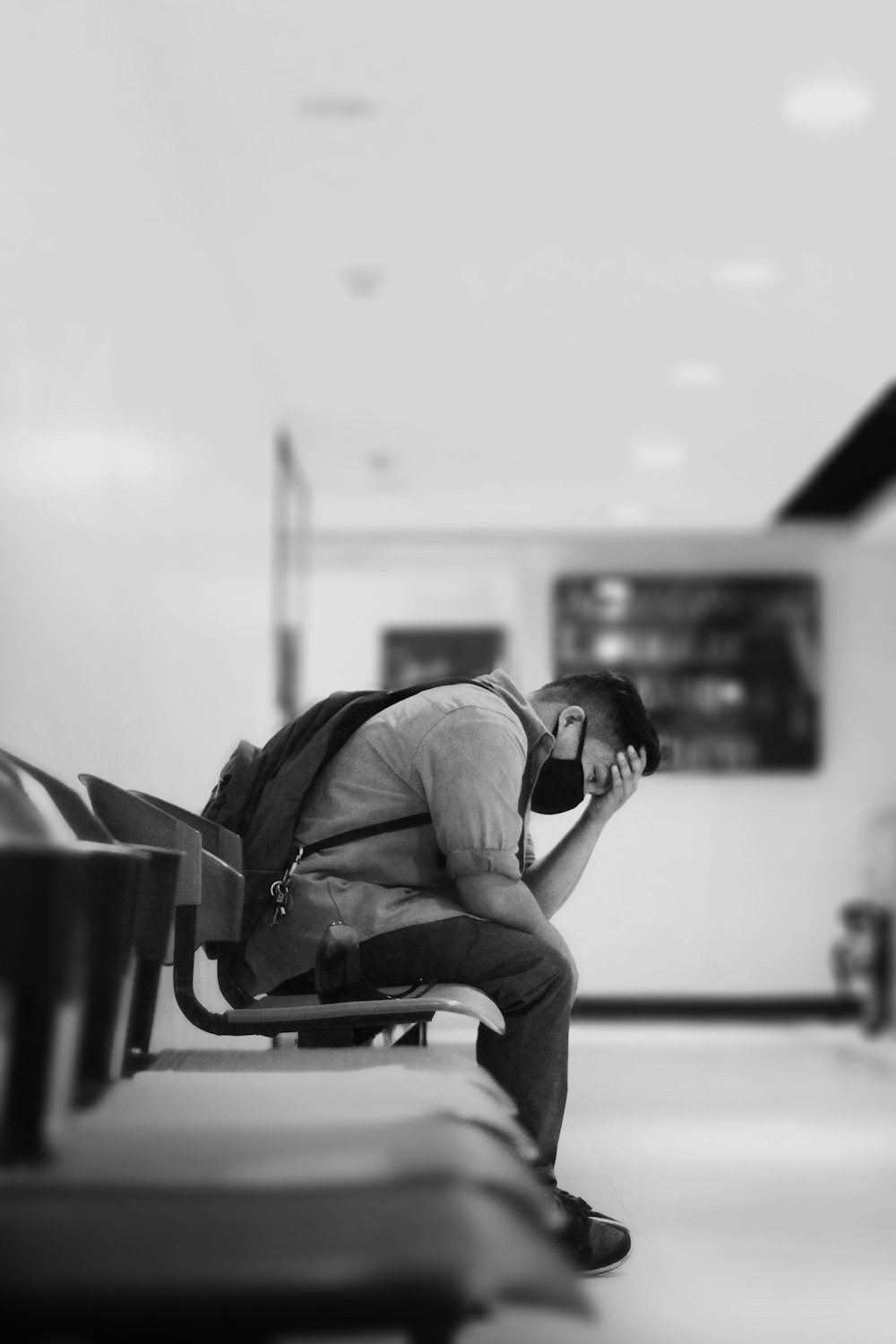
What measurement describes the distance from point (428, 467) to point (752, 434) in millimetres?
1567

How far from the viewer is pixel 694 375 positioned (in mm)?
5922

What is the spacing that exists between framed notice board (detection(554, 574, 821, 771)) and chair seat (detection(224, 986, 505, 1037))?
21.9 ft

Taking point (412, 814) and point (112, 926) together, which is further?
point (412, 814)

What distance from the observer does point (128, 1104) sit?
128 cm

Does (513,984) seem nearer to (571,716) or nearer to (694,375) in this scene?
(571,716)

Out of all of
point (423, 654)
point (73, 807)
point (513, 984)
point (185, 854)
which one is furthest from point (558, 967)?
point (423, 654)

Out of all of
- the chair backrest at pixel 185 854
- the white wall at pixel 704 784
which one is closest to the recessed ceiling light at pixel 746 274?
the chair backrest at pixel 185 854

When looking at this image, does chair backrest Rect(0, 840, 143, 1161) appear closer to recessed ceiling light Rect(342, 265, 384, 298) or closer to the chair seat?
the chair seat

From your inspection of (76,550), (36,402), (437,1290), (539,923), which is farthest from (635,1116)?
(437,1290)

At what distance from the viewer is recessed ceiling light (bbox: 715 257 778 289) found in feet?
15.7

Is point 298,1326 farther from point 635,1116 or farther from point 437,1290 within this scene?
point 635,1116

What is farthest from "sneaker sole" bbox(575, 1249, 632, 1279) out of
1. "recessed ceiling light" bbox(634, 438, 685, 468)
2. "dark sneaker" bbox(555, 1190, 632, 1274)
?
"recessed ceiling light" bbox(634, 438, 685, 468)

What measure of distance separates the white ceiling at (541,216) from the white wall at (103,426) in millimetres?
290

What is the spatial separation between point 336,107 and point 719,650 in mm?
5564
